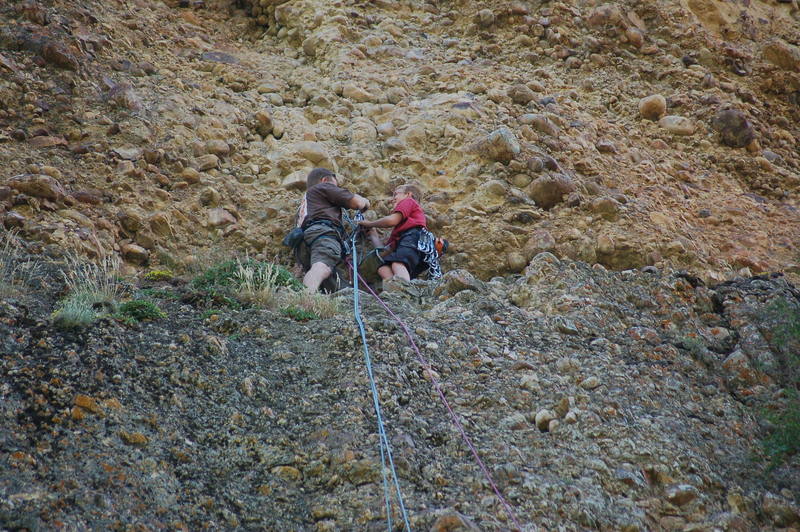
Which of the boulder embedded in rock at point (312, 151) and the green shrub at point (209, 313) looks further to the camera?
the boulder embedded in rock at point (312, 151)

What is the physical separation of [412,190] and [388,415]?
3.94 meters

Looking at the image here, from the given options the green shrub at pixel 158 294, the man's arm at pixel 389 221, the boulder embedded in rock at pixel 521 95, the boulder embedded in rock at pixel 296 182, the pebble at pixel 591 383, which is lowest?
the green shrub at pixel 158 294

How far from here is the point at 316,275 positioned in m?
7.29

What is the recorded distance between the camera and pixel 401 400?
5.00 meters

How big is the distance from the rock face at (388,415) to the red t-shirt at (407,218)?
4.82 ft

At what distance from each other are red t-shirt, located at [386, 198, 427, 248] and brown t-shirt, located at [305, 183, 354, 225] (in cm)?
57

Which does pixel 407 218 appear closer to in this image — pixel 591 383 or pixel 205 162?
pixel 205 162

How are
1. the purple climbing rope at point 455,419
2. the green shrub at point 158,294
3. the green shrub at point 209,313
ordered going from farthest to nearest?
1. the green shrub at point 158,294
2. the green shrub at point 209,313
3. the purple climbing rope at point 455,419

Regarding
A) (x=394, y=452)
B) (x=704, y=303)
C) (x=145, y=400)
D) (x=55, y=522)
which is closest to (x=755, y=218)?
(x=704, y=303)

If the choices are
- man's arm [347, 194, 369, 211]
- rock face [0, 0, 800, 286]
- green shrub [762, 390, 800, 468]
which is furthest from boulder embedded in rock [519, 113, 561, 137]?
green shrub [762, 390, 800, 468]

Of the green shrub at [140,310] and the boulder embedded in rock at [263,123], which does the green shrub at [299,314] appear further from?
the boulder embedded in rock at [263,123]

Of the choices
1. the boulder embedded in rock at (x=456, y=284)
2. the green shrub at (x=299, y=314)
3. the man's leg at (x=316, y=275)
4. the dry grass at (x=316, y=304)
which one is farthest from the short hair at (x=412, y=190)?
the green shrub at (x=299, y=314)

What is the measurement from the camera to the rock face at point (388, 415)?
3.88m

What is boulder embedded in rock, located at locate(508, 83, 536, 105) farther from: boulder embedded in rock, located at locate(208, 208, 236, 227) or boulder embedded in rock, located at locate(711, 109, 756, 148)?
boulder embedded in rock, located at locate(208, 208, 236, 227)
